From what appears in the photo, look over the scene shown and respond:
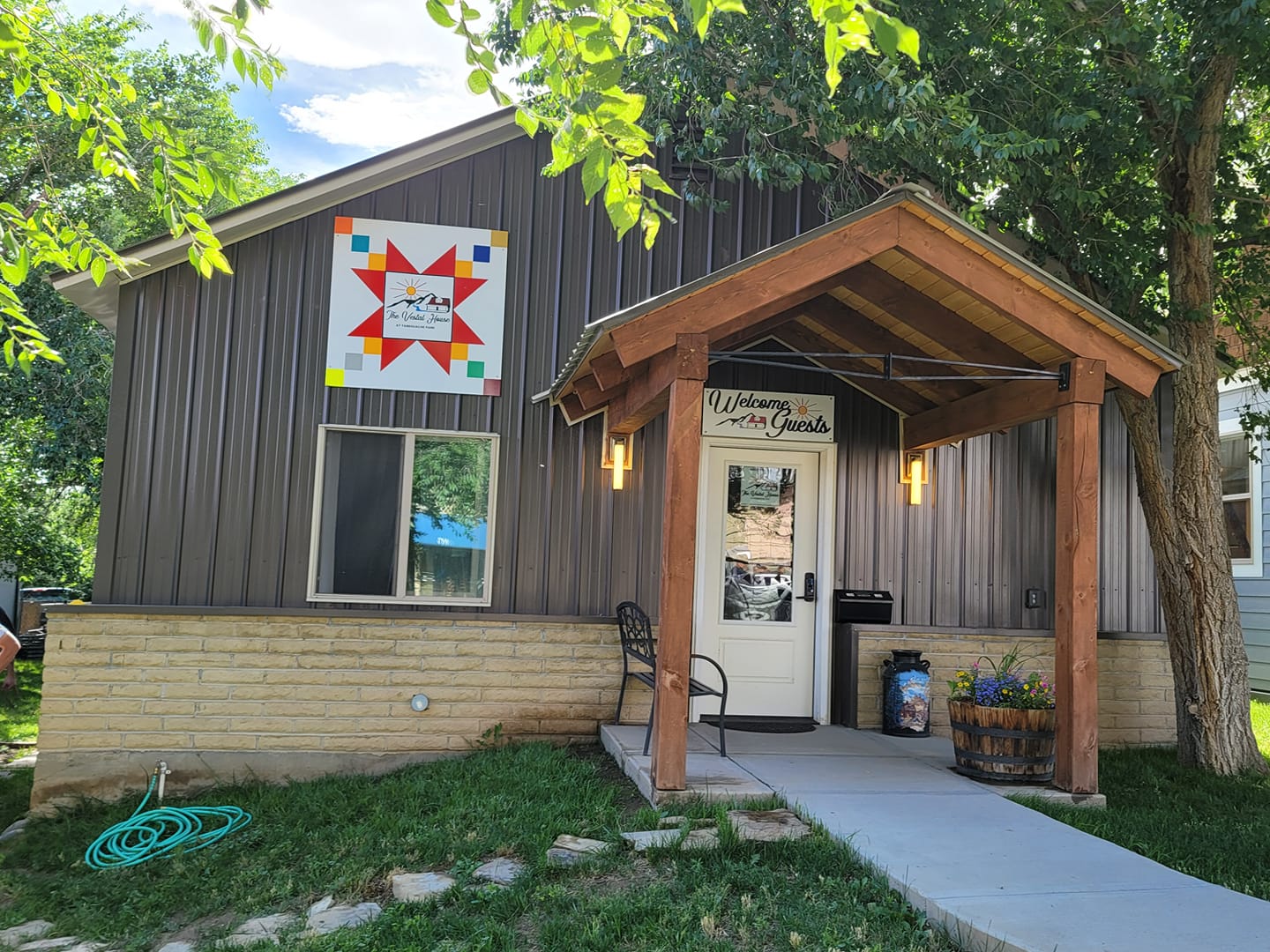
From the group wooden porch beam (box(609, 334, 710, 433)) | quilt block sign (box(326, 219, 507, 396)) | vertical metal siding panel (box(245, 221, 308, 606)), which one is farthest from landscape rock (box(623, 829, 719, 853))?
quilt block sign (box(326, 219, 507, 396))

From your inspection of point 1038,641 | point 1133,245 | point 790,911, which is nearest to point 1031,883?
point 790,911

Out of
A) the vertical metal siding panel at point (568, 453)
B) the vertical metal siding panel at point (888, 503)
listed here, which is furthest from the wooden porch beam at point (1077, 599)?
the vertical metal siding panel at point (568, 453)

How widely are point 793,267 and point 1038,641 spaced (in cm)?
443

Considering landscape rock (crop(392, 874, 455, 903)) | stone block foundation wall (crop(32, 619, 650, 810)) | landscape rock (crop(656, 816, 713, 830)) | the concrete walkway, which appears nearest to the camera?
the concrete walkway

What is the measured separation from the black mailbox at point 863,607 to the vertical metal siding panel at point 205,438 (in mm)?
4832

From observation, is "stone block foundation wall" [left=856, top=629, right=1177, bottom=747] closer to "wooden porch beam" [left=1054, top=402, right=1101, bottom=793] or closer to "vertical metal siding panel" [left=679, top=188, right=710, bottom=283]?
"wooden porch beam" [left=1054, top=402, right=1101, bottom=793]

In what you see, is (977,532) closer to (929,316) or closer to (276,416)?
(929,316)

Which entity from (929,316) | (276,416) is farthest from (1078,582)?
(276,416)

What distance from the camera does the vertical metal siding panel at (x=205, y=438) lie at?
6.96 metres

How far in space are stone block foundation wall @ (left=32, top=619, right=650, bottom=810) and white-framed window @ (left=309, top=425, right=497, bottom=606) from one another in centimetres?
32

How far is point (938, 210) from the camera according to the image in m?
5.46

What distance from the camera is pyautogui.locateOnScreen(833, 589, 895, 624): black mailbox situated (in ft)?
25.3

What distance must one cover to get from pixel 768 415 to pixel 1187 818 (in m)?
3.99

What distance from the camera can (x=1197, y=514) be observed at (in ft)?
22.9
